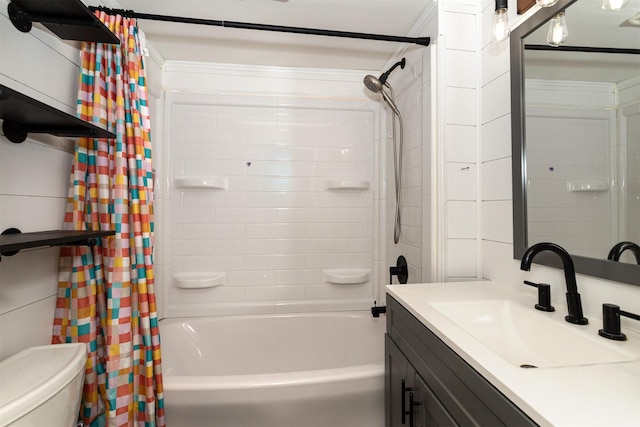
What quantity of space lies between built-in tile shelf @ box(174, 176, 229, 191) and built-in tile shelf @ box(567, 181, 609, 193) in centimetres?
183

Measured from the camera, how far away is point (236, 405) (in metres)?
1.10

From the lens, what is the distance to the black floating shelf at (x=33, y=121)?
72cm

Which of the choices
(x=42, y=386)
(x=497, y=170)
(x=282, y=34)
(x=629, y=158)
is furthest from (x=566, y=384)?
(x=282, y=34)

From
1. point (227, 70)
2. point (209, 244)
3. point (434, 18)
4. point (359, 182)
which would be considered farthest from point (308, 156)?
point (434, 18)

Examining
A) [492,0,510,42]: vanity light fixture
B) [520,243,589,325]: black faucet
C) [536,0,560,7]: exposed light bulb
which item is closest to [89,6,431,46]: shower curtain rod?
[492,0,510,42]: vanity light fixture

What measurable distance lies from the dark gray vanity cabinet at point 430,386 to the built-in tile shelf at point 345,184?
40.2 inches

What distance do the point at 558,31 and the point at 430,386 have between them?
1254 millimetres

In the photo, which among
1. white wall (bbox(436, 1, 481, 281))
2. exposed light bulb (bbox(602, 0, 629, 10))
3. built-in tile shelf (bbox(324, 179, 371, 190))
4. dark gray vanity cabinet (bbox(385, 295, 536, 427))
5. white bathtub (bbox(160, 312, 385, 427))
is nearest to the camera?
dark gray vanity cabinet (bbox(385, 295, 536, 427))

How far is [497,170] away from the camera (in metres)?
1.22

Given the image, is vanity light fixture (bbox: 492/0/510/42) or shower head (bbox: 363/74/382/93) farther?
shower head (bbox: 363/74/382/93)

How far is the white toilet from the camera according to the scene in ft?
2.16

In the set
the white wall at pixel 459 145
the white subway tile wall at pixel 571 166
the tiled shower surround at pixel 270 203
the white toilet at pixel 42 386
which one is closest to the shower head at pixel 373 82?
the tiled shower surround at pixel 270 203

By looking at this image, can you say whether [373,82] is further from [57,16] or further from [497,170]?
[57,16]

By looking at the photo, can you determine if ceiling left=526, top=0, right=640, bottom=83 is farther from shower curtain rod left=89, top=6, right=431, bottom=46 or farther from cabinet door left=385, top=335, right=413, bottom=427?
cabinet door left=385, top=335, right=413, bottom=427
